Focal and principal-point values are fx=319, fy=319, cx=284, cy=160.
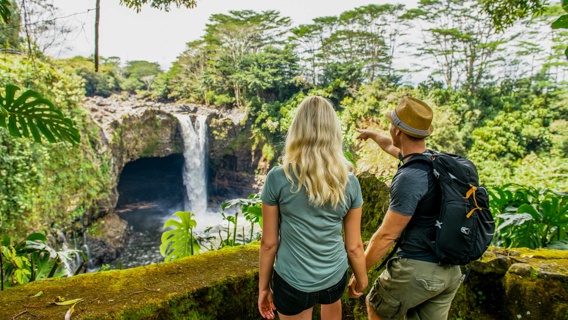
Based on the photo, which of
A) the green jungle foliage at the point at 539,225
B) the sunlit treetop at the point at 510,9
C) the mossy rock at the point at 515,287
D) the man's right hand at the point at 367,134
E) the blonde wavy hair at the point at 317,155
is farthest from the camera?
the sunlit treetop at the point at 510,9

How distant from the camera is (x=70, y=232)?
29.8 feet

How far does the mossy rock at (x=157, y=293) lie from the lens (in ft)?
3.99

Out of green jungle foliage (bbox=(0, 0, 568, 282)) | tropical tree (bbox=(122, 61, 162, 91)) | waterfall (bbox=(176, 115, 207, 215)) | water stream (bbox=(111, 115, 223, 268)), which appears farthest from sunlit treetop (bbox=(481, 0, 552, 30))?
tropical tree (bbox=(122, 61, 162, 91))

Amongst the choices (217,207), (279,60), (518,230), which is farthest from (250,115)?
(518,230)

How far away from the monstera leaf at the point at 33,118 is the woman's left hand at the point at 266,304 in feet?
4.55

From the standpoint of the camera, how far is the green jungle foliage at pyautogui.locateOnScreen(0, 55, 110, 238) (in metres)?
6.45

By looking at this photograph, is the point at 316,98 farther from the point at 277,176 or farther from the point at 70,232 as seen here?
the point at 70,232

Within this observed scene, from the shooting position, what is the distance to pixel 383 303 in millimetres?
1225

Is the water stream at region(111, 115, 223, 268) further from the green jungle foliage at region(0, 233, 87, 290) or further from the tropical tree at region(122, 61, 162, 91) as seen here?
the green jungle foliage at region(0, 233, 87, 290)

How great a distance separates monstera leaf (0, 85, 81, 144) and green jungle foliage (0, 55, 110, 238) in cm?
508

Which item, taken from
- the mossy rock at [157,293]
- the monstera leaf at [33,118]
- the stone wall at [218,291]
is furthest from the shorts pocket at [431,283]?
the monstera leaf at [33,118]

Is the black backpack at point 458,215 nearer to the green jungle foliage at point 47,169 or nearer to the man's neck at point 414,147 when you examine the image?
the man's neck at point 414,147

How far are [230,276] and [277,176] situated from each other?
70 cm

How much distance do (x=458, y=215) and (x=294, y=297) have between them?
0.63 m
